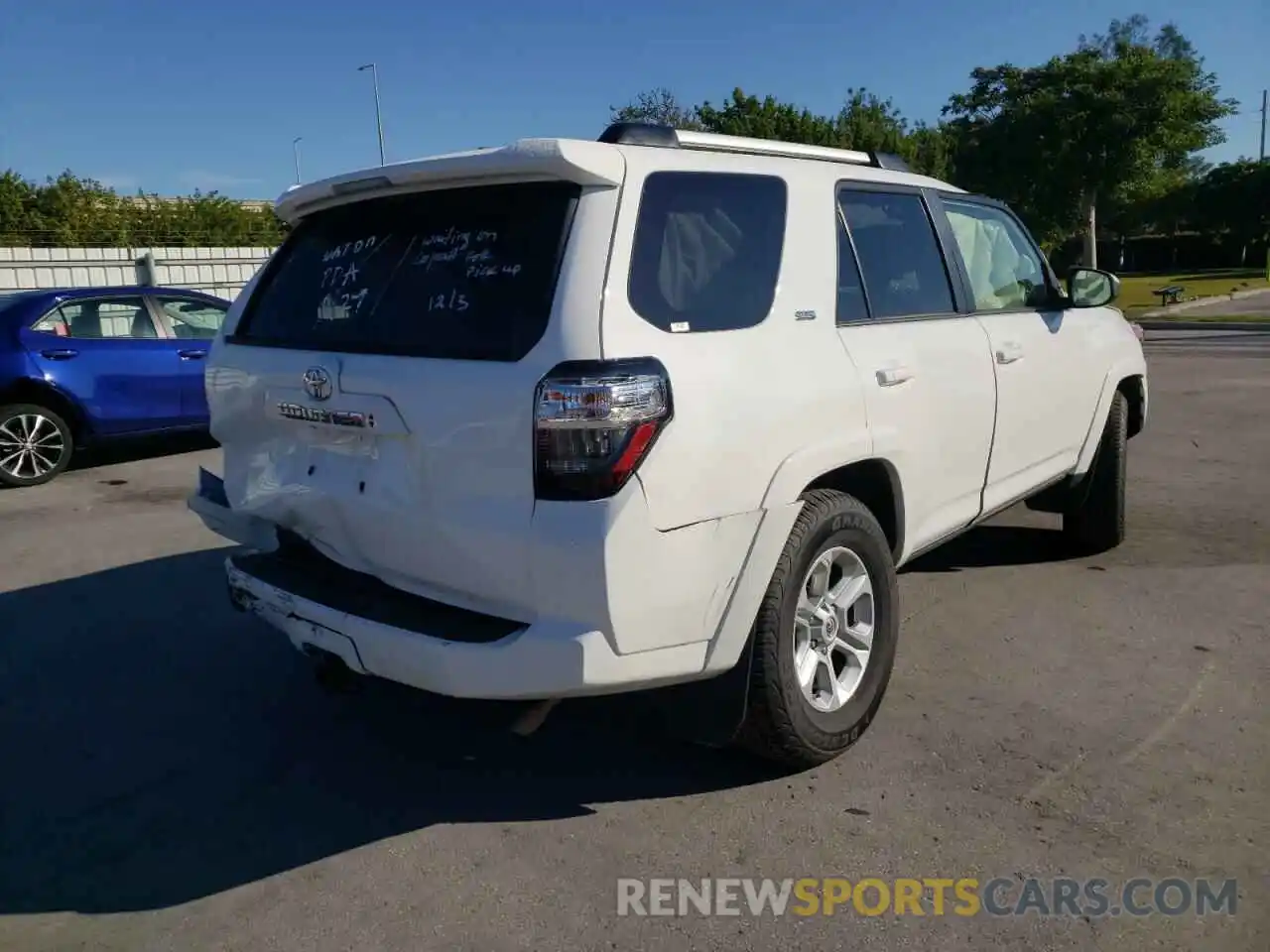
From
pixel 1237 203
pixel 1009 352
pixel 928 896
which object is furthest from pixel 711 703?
pixel 1237 203

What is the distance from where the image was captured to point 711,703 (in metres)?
3.13

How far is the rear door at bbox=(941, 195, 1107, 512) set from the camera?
181 inches

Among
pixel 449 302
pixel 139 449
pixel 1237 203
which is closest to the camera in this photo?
pixel 449 302

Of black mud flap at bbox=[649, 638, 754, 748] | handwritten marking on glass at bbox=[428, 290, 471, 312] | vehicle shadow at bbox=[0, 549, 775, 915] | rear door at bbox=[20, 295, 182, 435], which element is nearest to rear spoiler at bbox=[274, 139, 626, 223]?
handwritten marking on glass at bbox=[428, 290, 471, 312]

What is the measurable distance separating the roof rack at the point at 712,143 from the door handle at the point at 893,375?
2.63 feet

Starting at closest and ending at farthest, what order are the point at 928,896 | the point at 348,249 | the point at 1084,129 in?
the point at 928,896 → the point at 348,249 → the point at 1084,129

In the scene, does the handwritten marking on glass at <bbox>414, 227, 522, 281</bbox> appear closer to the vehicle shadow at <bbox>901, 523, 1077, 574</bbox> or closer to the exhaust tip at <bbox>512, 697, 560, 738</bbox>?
the exhaust tip at <bbox>512, 697, 560, 738</bbox>

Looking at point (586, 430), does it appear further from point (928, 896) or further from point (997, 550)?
point (997, 550)

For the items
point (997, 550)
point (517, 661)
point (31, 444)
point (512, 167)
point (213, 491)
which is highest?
point (512, 167)

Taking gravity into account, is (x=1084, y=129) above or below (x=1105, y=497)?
above

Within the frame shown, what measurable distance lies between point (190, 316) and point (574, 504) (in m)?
8.17

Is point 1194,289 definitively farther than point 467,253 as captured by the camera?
Yes

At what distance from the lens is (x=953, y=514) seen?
432 centimetres

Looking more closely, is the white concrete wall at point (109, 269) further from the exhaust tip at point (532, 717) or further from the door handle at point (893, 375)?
the exhaust tip at point (532, 717)
